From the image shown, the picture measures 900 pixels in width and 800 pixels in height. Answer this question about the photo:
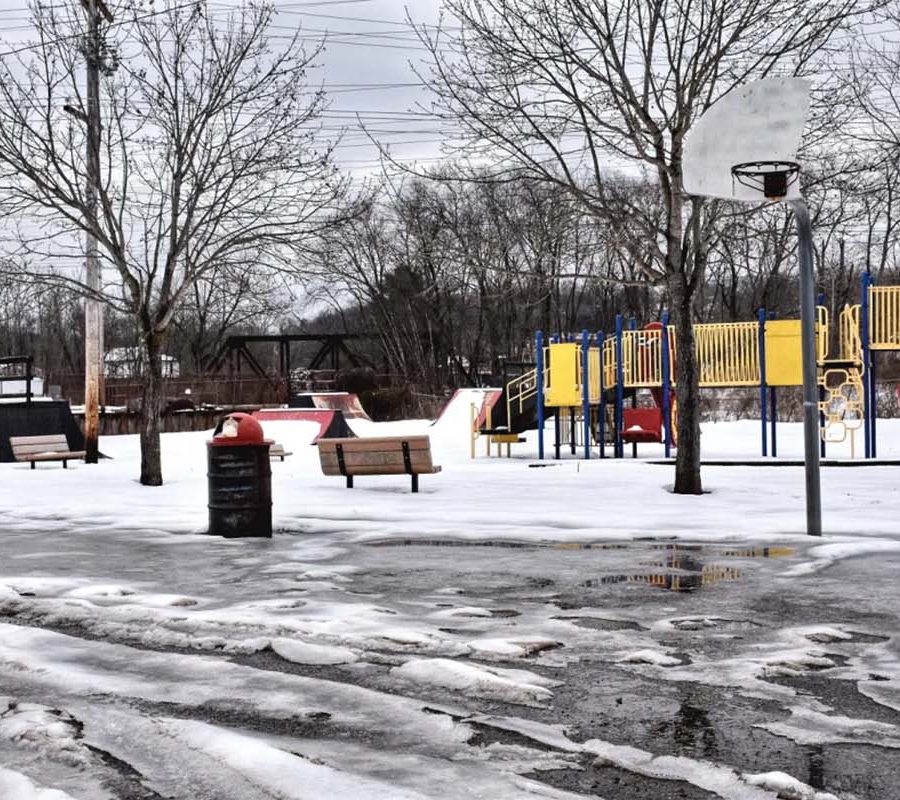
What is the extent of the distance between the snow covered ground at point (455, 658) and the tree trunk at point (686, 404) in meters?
2.36

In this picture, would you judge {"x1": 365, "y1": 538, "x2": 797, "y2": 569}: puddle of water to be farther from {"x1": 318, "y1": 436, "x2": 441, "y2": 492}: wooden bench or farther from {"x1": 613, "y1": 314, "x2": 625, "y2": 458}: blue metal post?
{"x1": 613, "y1": 314, "x2": 625, "y2": 458}: blue metal post

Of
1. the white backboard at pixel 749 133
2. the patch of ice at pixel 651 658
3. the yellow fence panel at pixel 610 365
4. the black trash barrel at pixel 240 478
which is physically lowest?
the patch of ice at pixel 651 658

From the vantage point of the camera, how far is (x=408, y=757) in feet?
14.4

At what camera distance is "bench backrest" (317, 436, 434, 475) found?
1590 cm

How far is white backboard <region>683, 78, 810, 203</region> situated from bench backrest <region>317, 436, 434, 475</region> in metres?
6.10

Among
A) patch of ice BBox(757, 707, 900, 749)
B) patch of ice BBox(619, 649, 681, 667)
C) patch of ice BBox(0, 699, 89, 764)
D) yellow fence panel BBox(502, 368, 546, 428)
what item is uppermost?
yellow fence panel BBox(502, 368, 546, 428)

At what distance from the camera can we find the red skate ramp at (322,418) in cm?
2972

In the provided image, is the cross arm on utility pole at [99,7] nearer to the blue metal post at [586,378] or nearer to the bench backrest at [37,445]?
the bench backrest at [37,445]

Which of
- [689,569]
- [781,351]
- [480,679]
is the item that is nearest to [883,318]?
[781,351]

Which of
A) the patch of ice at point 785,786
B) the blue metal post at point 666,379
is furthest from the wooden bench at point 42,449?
the patch of ice at point 785,786

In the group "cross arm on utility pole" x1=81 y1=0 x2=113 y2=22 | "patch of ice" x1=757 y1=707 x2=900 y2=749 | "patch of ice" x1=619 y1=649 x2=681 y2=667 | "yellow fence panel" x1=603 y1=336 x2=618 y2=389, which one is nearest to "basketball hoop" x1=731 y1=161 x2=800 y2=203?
"patch of ice" x1=619 y1=649 x2=681 y2=667

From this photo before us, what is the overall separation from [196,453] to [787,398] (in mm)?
23253

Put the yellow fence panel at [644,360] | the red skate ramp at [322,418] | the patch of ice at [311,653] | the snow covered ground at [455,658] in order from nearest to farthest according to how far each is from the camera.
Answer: the snow covered ground at [455,658] → the patch of ice at [311,653] → the yellow fence panel at [644,360] → the red skate ramp at [322,418]

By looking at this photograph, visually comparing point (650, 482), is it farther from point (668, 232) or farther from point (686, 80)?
point (686, 80)
